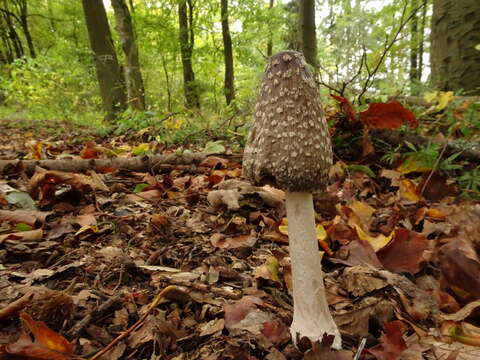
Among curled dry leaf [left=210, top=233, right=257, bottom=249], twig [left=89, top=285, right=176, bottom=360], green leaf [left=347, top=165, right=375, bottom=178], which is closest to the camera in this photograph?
twig [left=89, top=285, right=176, bottom=360]

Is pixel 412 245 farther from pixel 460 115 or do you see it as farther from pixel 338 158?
pixel 460 115

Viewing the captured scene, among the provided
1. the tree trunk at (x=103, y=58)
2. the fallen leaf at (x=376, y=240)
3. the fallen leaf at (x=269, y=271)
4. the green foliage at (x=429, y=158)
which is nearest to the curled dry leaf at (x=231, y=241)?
the fallen leaf at (x=269, y=271)

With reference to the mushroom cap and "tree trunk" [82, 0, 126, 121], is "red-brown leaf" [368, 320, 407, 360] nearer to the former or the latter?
the mushroom cap

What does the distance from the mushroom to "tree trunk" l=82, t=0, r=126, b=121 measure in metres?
8.32

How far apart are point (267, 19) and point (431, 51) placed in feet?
37.2

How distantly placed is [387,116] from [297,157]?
8.48 feet

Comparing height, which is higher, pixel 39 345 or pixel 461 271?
pixel 39 345

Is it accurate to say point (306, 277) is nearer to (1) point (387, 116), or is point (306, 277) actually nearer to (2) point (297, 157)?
(2) point (297, 157)

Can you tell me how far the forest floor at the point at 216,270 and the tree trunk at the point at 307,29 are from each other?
16.9 ft

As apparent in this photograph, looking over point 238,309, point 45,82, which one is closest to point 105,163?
point 238,309

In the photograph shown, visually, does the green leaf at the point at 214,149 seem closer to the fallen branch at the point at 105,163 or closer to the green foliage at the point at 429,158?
the fallen branch at the point at 105,163

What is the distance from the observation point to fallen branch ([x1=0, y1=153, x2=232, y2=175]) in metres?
3.44

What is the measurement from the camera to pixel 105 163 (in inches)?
149

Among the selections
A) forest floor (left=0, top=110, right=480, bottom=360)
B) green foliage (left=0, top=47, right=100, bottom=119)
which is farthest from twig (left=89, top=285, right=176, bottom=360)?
green foliage (left=0, top=47, right=100, bottom=119)
